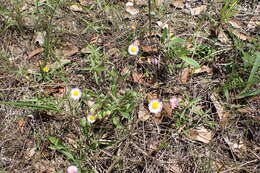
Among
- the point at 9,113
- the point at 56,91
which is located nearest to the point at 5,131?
the point at 9,113

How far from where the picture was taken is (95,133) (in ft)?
5.44

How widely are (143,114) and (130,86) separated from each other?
0.78 ft

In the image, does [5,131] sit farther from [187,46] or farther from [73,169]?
[187,46]

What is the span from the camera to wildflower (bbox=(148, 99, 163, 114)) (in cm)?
171

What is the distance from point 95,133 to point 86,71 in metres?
0.50

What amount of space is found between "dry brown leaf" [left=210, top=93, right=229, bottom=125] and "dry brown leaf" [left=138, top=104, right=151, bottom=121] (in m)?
0.46

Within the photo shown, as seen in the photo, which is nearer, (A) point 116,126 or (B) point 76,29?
(A) point 116,126

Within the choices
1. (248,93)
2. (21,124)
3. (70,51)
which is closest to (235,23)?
(248,93)

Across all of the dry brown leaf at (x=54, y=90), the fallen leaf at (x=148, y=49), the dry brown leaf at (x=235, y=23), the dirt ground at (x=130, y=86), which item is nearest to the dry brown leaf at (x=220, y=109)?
the dirt ground at (x=130, y=86)

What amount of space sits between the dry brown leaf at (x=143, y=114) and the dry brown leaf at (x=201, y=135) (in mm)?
296

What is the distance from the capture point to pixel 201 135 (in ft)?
5.40

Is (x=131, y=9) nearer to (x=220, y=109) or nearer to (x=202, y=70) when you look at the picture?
(x=202, y=70)

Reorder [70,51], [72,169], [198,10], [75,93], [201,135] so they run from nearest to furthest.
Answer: [72,169], [201,135], [75,93], [70,51], [198,10]

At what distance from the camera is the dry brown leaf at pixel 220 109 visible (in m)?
1.69
